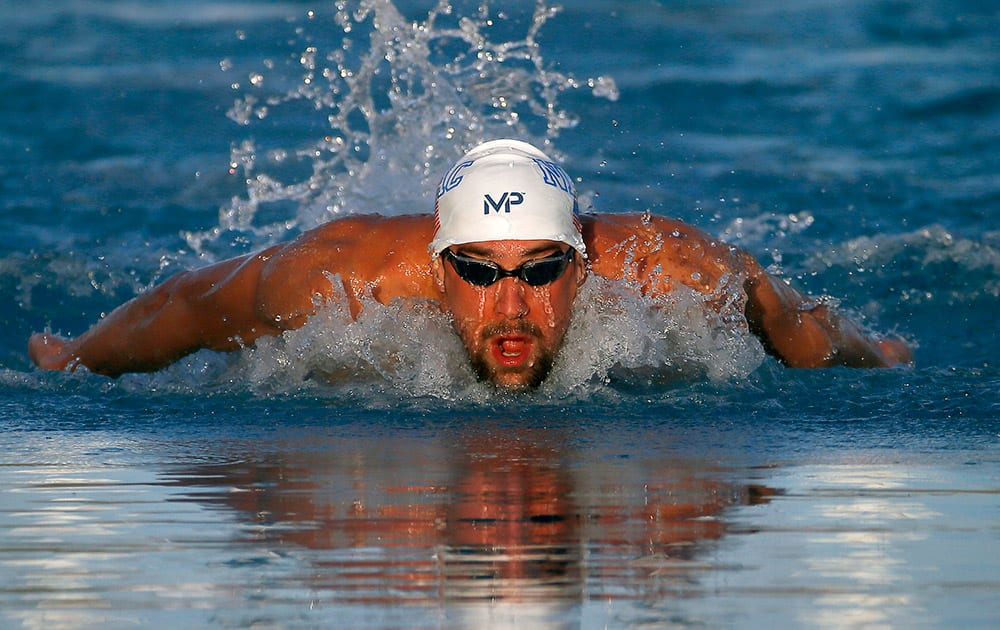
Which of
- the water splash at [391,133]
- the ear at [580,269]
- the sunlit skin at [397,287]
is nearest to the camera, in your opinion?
the ear at [580,269]

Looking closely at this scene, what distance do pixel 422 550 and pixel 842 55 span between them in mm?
12510

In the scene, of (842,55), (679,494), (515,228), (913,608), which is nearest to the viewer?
(913,608)

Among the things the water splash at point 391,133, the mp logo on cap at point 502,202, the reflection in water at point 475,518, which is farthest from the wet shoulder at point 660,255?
the water splash at point 391,133

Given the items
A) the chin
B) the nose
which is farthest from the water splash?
the chin

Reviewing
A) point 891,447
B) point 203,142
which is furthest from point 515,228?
point 203,142

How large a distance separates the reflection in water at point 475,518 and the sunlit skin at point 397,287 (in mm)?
1646

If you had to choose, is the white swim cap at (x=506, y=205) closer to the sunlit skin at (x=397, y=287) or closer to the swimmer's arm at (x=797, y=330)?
the sunlit skin at (x=397, y=287)

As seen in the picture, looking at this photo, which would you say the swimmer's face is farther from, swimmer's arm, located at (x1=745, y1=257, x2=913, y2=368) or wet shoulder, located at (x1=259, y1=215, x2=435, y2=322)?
swimmer's arm, located at (x1=745, y1=257, x2=913, y2=368)

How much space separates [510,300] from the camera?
5930 mm

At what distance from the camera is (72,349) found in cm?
701

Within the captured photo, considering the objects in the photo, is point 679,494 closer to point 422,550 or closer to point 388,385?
point 422,550

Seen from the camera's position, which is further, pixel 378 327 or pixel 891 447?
pixel 378 327

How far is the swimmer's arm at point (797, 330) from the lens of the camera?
21.4ft

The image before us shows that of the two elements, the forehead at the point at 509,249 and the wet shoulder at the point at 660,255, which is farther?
the wet shoulder at the point at 660,255
